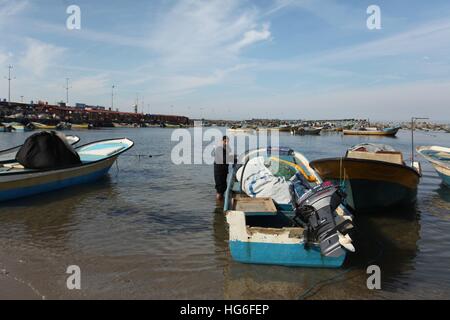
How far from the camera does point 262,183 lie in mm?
8312

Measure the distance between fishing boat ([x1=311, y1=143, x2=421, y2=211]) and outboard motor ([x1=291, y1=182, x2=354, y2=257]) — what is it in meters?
3.74

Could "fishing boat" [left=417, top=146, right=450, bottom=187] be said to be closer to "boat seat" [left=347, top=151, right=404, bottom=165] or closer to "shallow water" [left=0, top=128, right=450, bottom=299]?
"shallow water" [left=0, top=128, right=450, bottom=299]

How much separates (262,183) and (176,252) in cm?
257

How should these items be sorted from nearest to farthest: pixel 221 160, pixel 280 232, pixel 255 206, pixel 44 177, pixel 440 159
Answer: pixel 280 232 → pixel 255 206 → pixel 221 160 → pixel 44 177 → pixel 440 159

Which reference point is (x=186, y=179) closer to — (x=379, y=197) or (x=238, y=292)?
(x=379, y=197)

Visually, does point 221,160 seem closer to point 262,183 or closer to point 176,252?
point 262,183

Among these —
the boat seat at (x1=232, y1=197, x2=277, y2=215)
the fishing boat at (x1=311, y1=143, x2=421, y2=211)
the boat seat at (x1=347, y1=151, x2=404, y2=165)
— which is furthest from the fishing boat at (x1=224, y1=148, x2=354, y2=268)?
the boat seat at (x1=347, y1=151, x2=404, y2=165)

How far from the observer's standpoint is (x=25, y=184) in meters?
10.7

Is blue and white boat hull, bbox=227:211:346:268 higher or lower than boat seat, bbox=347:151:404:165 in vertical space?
lower

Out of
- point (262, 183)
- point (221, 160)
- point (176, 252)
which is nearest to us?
point (176, 252)

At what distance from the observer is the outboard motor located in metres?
5.47
